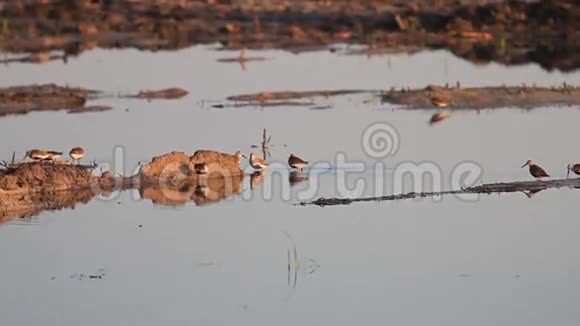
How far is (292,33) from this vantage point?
136 ft

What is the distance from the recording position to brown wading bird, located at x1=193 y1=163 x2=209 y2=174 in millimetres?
20781

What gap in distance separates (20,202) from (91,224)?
1.14 meters

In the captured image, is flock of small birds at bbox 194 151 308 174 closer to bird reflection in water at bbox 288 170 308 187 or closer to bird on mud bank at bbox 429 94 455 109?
bird reflection in water at bbox 288 170 308 187

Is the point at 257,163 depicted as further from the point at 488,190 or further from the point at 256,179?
the point at 488,190

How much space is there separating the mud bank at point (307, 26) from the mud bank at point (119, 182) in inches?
592

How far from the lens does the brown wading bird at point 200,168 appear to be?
68.2 ft

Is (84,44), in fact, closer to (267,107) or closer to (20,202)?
(267,107)

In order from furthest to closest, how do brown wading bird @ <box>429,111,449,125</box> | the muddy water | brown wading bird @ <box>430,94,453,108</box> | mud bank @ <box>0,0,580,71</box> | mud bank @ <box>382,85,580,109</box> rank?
mud bank @ <box>0,0,580,71</box> < mud bank @ <box>382,85,580,109</box> < brown wading bird @ <box>430,94,453,108</box> < brown wading bird @ <box>429,111,449,125</box> < the muddy water

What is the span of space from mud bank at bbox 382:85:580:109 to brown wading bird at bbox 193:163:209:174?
840 centimetres

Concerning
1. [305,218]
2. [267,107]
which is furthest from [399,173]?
[267,107]

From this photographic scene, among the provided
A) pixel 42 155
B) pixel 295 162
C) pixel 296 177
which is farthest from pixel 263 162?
pixel 42 155

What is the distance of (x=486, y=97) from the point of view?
28.9 m

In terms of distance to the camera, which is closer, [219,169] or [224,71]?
[219,169]

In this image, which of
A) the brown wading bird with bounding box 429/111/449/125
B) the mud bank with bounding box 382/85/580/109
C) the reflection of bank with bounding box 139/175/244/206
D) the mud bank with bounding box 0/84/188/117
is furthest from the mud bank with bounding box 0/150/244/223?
the mud bank with bounding box 382/85/580/109
